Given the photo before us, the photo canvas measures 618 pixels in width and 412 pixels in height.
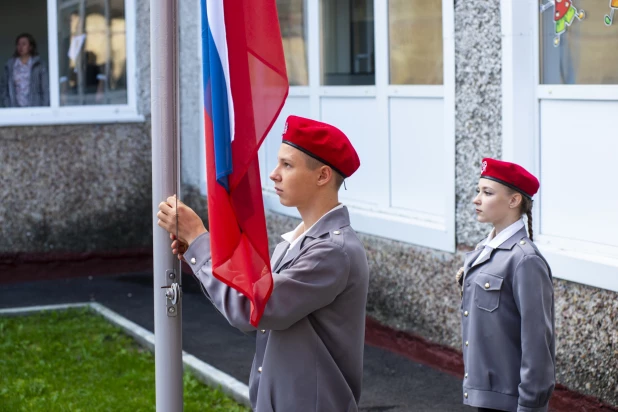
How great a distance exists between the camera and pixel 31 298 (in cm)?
1012

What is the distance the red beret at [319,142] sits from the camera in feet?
10.2

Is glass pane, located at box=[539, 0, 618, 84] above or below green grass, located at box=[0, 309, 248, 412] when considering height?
above

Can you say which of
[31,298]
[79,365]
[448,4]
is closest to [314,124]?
[448,4]

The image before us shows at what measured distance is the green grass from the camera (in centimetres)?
621

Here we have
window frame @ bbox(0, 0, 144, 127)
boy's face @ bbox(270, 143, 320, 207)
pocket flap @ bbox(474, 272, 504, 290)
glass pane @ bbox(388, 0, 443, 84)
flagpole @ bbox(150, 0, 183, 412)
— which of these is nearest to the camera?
boy's face @ bbox(270, 143, 320, 207)

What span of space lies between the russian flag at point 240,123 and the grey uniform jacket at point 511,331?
151 cm

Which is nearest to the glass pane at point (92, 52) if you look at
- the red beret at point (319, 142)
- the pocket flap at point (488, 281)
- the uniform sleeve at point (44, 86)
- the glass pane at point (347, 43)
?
the uniform sleeve at point (44, 86)

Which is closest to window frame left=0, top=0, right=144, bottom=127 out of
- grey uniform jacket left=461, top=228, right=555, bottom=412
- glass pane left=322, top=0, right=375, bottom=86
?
glass pane left=322, top=0, right=375, bottom=86

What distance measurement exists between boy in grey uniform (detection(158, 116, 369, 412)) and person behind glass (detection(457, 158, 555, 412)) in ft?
3.52

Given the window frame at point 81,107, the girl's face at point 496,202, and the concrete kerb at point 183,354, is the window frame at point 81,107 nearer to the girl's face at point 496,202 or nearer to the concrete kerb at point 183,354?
the concrete kerb at point 183,354

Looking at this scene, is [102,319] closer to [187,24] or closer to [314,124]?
[187,24]

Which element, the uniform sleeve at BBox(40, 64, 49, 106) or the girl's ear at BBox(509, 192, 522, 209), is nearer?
the girl's ear at BBox(509, 192, 522, 209)

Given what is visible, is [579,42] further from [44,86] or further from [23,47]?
[23,47]

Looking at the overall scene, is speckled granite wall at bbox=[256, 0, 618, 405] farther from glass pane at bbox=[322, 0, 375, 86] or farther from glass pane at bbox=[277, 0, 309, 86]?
glass pane at bbox=[277, 0, 309, 86]
